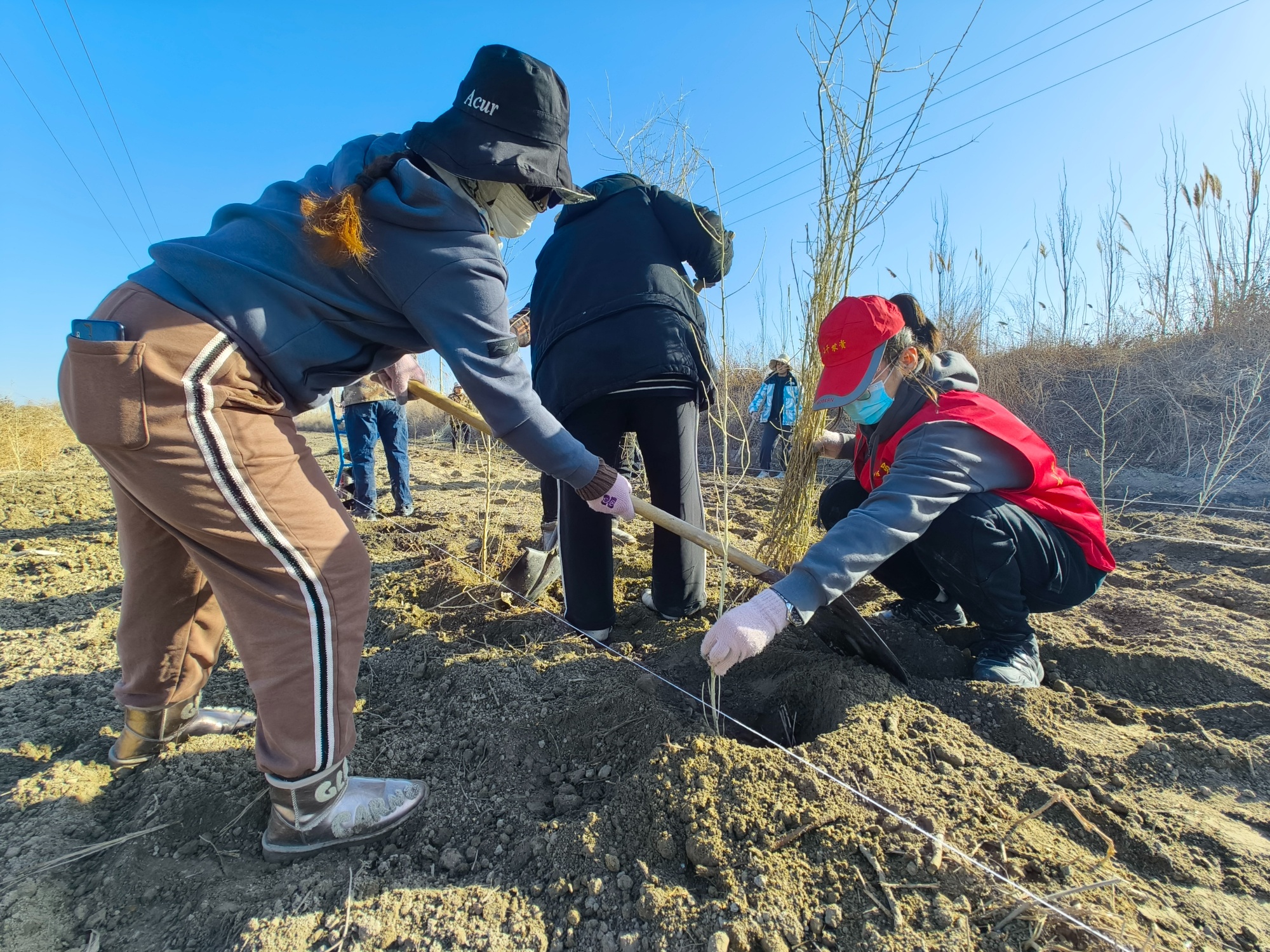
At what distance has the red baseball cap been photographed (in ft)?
6.04

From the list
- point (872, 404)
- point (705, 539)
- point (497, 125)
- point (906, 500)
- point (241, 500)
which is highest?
point (497, 125)

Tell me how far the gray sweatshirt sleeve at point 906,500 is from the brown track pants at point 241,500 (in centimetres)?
101

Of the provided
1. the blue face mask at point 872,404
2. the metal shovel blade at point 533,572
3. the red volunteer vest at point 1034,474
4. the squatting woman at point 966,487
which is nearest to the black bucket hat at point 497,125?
the squatting woman at point 966,487

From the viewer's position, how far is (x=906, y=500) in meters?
1.62

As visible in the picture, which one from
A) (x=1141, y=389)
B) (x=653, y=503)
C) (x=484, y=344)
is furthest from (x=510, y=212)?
(x=1141, y=389)

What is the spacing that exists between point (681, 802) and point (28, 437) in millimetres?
9646

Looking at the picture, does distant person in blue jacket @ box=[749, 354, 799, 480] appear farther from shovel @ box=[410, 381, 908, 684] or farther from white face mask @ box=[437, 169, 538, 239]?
white face mask @ box=[437, 169, 538, 239]

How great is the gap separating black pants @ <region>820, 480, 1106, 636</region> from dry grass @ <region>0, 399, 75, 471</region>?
26.3 ft

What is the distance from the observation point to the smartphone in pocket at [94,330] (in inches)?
41.3

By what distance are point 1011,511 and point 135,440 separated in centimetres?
219

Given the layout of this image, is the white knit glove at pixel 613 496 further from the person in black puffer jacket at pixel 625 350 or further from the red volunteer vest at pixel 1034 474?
the red volunteer vest at pixel 1034 474

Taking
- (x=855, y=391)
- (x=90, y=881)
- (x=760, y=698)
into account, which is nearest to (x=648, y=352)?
(x=855, y=391)

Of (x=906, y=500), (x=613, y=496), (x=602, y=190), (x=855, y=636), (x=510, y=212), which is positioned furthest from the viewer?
(x=602, y=190)

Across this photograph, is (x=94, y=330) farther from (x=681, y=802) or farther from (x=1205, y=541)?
(x=1205, y=541)
